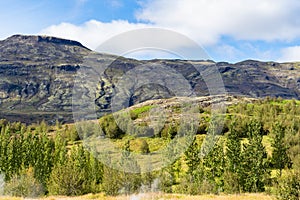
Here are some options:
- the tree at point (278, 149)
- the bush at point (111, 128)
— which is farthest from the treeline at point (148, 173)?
the bush at point (111, 128)

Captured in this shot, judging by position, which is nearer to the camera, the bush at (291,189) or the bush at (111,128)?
the bush at (291,189)

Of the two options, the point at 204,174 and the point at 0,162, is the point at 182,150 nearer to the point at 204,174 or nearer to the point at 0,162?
the point at 204,174

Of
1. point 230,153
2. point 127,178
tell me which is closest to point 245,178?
point 230,153

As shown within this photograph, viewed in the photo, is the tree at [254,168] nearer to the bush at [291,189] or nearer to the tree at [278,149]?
the tree at [278,149]

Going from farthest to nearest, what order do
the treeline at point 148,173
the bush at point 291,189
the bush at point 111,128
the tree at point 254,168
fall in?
the bush at point 111,128 < the tree at point 254,168 < the treeline at point 148,173 < the bush at point 291,189

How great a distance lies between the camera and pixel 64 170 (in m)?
54.5

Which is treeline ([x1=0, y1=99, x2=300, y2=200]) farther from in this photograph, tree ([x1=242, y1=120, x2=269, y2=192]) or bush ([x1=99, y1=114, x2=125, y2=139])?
bush ([x1=99, y1=114, x2=125, y2=139])

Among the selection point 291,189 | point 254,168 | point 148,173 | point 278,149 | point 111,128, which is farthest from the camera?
point 111,128

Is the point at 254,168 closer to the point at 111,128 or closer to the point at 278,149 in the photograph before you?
the point at 278,149

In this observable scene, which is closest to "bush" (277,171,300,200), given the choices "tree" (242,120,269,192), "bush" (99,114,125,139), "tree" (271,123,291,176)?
"tree" (242,120,269,192)

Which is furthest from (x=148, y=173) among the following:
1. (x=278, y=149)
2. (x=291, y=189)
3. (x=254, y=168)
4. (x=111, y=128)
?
(x=111, y=128)

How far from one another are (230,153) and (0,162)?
188ft

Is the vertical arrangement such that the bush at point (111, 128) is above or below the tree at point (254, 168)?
above

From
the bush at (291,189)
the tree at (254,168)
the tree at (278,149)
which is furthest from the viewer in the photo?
the tree at (278,149)
